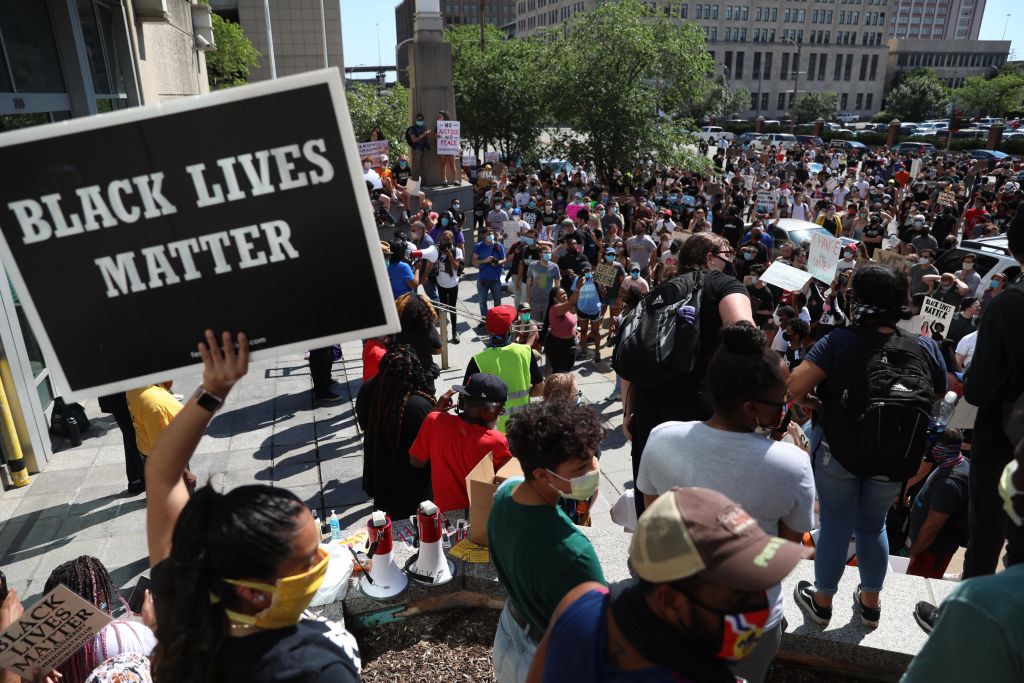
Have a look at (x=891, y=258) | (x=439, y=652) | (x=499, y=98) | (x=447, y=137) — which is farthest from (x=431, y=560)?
(x=499, y=98)

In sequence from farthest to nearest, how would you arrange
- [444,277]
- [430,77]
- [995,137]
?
1. [995,137]
2. [430,77]
3. [444,277]

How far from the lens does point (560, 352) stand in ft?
28.5

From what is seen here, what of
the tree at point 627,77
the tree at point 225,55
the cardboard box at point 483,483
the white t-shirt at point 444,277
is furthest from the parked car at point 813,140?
the cardboard box at point 483,483

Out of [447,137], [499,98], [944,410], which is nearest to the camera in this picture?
[944,410]

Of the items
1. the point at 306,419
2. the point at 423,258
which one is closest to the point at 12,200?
the point at 306,419

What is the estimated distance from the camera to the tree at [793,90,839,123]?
284 ft

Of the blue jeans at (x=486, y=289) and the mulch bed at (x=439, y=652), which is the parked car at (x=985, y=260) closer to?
the blue jeans at (x=486, y=289)

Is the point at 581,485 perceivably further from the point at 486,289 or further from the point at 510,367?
the point at 486,289

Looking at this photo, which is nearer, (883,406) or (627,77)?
(883,406)

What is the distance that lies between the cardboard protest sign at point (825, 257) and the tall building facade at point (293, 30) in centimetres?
4909

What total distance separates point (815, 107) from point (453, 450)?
96.4 meters

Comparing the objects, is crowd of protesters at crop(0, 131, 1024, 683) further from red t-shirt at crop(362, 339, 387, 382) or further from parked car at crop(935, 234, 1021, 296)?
parked car at crop(935, 234, 1021, 296)

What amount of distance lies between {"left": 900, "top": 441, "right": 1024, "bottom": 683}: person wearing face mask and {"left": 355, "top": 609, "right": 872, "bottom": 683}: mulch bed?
2.19m

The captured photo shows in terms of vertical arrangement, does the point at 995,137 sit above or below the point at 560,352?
above
